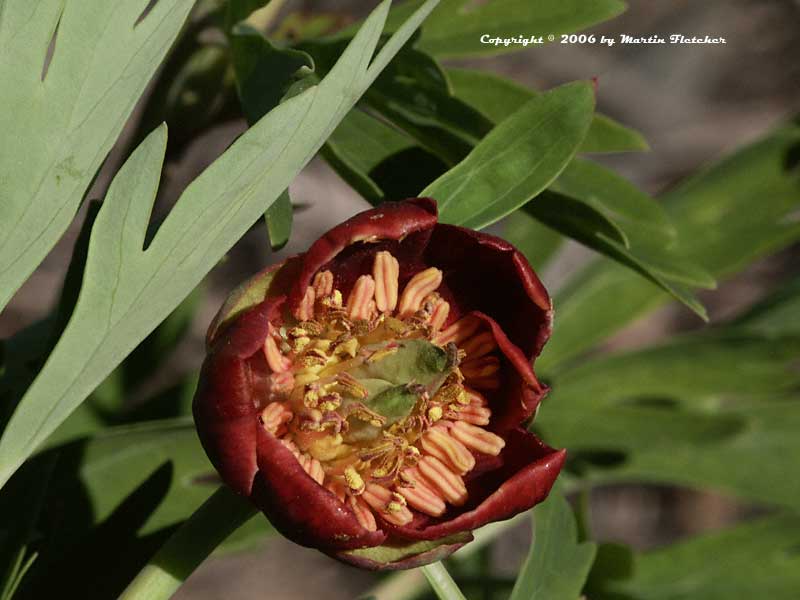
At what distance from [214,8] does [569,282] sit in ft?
3.13

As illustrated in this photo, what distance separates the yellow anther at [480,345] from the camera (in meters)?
1.05

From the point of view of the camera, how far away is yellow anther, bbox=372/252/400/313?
1025mm

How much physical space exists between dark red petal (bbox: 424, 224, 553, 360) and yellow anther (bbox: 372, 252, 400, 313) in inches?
1.5

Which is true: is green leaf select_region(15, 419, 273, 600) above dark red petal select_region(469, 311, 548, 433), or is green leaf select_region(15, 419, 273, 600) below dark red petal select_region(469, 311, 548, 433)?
below

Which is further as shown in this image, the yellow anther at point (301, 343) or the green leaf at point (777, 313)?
the green leaf at point (777, 313)

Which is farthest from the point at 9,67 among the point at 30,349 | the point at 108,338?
the point at 30,349

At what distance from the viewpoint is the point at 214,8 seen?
1.34m

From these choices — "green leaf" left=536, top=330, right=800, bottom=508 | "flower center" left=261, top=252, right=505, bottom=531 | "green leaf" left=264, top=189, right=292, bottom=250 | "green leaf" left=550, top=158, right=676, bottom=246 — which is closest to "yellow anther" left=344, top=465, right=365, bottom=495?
"flower center" left=261, top=252, right=505, bottom=531

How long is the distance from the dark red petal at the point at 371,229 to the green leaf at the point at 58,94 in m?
0.20

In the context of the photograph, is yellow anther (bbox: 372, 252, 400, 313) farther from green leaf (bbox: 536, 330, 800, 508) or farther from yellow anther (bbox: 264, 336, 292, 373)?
green leaf (bbox: 536, 330, 800, 508)

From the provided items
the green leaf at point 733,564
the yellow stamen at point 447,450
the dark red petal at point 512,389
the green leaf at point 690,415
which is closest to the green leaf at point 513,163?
the dark red petal at point 512,389

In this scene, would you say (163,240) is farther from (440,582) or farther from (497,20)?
(497,20)

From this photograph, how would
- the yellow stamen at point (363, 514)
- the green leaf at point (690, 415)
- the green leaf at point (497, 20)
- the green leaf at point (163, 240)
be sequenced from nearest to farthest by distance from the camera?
the green leaf at point (163, 240), the yellow stamen at point (363, 514), the green leaf at point (497, 20), the green leaf at point (690, 415)

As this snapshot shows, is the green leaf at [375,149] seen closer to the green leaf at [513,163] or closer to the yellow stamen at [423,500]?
the green leaf at [513,163]
